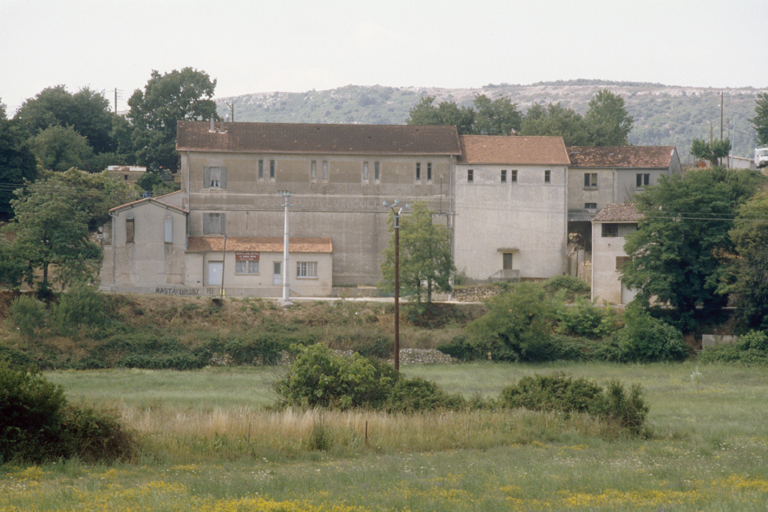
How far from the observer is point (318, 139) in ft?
191

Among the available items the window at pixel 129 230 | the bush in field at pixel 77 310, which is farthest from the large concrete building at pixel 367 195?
the bush in field at pixel 77 310

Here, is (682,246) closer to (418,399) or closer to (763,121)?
(418,399)

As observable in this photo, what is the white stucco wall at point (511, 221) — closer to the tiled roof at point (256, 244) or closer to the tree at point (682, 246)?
the tree at point (682, 246)

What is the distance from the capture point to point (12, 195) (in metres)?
57.7

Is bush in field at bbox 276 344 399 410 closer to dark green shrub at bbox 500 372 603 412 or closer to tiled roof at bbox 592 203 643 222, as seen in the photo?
dark green shrub at bbox 500 372 603 412

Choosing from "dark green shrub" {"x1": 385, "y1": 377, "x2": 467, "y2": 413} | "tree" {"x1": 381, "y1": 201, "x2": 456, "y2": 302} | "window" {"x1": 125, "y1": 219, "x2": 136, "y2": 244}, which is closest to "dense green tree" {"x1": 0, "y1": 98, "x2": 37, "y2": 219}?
"window" {"x1": 125, "y1": 219, "x2": 136, "y2": 244}

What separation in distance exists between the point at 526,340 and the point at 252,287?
19.2 m

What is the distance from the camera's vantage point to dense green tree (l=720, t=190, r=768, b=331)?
140 ft

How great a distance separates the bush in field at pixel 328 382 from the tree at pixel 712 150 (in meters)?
55.6

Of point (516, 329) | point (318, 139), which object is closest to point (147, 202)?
point (318, 139)

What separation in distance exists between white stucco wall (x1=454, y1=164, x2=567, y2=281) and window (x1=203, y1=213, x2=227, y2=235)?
17.2 meters

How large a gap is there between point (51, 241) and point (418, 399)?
30849 mm

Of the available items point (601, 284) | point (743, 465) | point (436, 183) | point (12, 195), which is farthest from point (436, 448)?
point (12, 195)

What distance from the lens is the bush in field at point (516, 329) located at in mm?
44844
